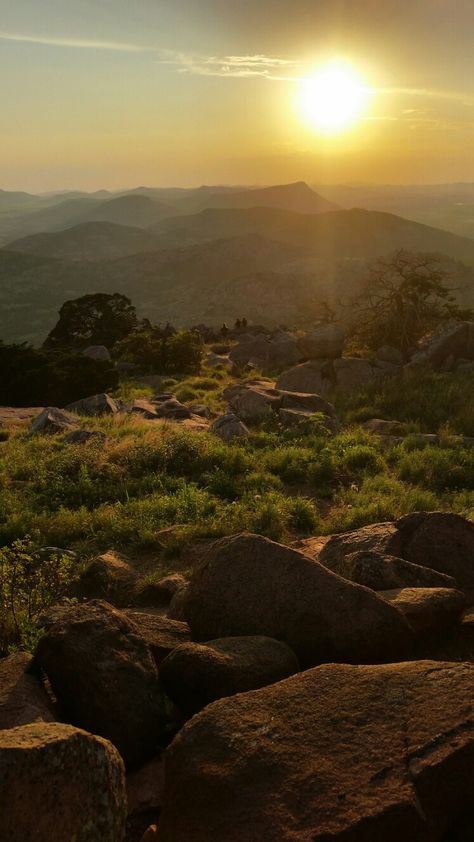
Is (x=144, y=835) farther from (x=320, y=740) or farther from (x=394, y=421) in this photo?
(x=394, y=421)

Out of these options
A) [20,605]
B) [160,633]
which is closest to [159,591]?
[20,605]

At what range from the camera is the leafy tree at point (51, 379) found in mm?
27281

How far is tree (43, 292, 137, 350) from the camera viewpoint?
4509cm

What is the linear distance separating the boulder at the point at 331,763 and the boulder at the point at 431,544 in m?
3.07

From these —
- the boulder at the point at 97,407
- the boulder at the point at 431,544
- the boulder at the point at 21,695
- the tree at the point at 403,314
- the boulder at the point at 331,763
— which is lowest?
the boulder at the point at 97,407

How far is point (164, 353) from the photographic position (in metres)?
34.1

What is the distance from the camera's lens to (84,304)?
46.5 metres

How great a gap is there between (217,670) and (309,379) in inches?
825

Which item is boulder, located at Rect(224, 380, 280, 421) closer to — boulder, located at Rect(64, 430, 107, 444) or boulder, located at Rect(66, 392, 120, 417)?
boulder, located at Rect(66, 392, 120, 417)

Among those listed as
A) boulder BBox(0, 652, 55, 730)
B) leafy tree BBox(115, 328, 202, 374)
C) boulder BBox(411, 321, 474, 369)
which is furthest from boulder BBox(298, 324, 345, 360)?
boulder BBox(0, 652, 55, 730)

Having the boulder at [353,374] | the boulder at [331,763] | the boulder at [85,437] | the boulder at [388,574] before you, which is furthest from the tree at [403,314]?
the boulder at [331,763]

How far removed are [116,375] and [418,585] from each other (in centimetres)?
2373

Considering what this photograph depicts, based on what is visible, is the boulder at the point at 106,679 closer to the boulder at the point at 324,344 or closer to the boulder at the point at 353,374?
the boulder at the point at 353,374

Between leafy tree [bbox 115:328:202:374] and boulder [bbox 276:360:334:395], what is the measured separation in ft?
28.0
